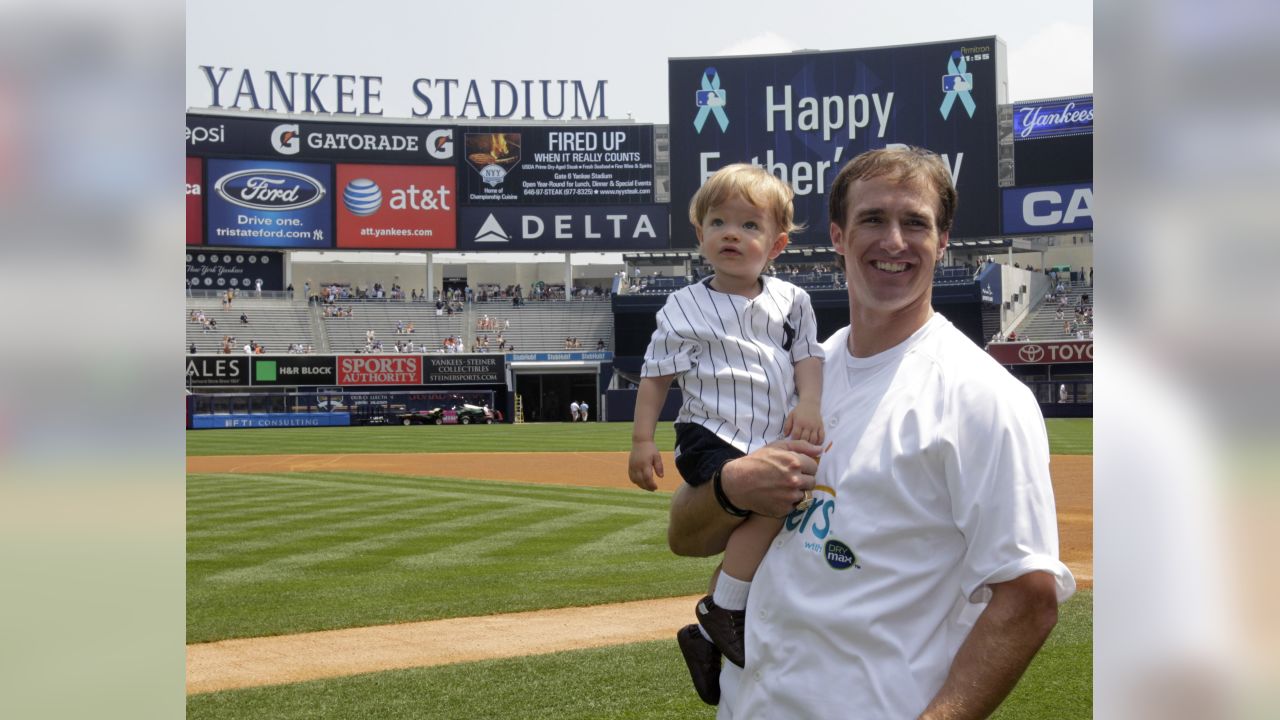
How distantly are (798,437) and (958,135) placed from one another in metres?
53.8

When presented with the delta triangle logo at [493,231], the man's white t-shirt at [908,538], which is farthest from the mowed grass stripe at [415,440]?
the man's white t-shirt at [908,538]

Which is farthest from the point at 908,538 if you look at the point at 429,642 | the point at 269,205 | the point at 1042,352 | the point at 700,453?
the point at 269,205

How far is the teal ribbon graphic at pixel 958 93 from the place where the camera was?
53125 mm

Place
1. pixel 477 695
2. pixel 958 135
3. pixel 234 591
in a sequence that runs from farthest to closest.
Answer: pixel 958 135 < pixel 234 591 < pixel 477 695

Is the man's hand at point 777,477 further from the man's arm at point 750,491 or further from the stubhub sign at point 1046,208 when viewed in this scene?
the stubhub sign at point 1046,208

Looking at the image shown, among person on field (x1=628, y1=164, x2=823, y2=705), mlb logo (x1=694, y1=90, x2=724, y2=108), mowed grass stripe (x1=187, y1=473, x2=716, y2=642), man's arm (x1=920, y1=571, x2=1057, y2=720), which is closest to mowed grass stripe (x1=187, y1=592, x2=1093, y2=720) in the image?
mowed grass stripe (x1=187, y1=473, x2=716, y2=642)

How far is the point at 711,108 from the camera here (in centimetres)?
5559

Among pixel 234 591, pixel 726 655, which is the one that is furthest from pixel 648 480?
pixel 234 591
